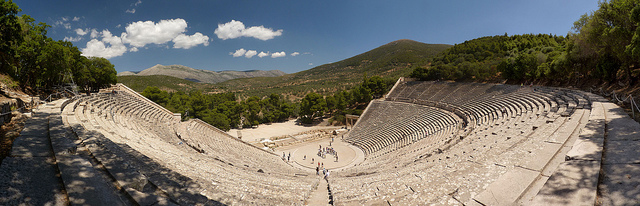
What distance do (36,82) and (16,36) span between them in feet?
13.1

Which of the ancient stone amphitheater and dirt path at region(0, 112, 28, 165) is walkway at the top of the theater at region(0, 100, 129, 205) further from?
dirt path at region(0, 112, 28, 165)

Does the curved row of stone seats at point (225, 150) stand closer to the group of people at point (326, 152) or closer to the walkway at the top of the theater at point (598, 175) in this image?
the group of people at point (326, 152)

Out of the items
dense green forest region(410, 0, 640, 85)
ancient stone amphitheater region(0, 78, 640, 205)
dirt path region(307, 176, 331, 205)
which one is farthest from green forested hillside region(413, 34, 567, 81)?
dirt path region(307, 176, 331, 205)

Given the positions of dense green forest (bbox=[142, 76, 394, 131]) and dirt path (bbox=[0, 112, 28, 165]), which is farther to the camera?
dense green forest (bbox=[142, 76, 394, 131])

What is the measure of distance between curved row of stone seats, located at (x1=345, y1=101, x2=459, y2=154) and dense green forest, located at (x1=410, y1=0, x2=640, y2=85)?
1044 centimetres

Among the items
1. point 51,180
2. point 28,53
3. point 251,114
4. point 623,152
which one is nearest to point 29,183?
point 51,180

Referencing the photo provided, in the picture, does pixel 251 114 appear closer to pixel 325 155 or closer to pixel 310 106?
pixel 310 106

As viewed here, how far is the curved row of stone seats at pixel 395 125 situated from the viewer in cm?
2245

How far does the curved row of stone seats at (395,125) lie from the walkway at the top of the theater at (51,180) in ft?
67.3

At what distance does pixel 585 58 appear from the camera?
19.6 meters

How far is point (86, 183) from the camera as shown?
324 centimetres

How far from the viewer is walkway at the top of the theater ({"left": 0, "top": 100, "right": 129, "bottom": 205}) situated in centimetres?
284

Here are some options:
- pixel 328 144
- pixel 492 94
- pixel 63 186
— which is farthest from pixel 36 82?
pixel 492 94

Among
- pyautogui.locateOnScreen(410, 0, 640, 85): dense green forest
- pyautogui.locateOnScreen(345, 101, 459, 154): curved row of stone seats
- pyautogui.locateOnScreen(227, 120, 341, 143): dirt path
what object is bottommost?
pyautogui.locateOnScreen(227, 120, 341, 143): dirt path
